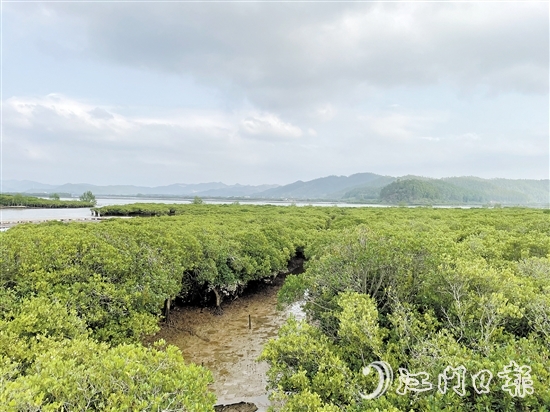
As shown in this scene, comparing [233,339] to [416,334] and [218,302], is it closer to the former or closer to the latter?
[218,302]

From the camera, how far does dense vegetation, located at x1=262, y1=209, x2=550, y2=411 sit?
5.29 m

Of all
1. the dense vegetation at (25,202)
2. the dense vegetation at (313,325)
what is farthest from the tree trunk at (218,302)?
the dense vegetation at (25,202)

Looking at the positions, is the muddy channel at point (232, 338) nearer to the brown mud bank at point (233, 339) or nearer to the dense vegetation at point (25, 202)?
the brown mud bank at point (233, 339)

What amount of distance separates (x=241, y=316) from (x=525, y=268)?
12752 mm

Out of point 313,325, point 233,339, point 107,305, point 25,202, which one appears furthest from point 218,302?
point 25,202

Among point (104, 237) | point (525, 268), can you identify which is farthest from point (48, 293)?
point (525, 268)

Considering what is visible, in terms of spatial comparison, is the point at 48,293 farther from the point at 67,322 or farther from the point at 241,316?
the point at 241,316

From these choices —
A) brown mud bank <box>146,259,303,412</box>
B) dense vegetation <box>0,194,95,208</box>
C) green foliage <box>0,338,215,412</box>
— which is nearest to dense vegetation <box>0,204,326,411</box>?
green foliage <box>0,338,215,412</box>

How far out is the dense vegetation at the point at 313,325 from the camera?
5152 millimetres

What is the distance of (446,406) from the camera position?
5.03 meters

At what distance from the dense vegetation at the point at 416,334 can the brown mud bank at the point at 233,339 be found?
1745 mm

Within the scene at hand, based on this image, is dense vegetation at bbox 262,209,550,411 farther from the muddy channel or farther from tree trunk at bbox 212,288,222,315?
tree trunk at bbox 212,288,222,315

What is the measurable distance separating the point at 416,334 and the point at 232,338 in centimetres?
961

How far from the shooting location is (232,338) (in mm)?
14602
